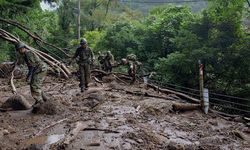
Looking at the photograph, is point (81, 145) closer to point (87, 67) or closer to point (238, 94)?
point (87, 67)

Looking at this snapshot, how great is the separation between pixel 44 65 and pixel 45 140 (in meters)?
2.92

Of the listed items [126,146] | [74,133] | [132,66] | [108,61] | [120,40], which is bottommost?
[126,146]

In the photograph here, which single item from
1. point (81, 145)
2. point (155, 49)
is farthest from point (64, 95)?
point (155, 49)

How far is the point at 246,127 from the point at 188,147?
2.36m

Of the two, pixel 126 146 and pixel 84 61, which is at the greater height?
pixel 84 61

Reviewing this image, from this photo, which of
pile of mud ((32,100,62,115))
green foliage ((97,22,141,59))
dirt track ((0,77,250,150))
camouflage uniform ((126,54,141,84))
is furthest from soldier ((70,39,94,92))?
green foliage ((97,22,141,59))

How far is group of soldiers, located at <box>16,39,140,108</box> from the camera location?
8.40 metres

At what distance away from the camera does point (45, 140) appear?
618 centimetres

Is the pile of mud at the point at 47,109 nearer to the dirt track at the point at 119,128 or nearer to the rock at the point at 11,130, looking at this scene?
the dirt track at the point at 119,128

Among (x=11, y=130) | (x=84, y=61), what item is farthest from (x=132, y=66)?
(x=11, y=130)

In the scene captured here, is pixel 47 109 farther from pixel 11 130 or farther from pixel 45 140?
pixel 45 140

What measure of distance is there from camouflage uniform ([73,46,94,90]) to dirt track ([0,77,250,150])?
1223 millimetres

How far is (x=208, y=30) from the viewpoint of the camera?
17.4m

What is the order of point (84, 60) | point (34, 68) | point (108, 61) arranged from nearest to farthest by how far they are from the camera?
point (34, 68) → point (84, 60) → point (108, 61)
